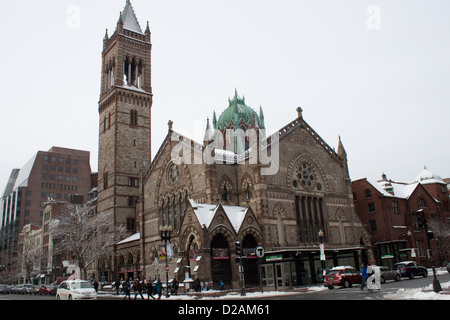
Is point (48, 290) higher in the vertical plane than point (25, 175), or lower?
lower

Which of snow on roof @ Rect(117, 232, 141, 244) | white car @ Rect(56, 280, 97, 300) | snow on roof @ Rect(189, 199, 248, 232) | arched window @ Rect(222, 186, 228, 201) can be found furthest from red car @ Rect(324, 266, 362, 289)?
snow on roof @ Rect(117, 232, 141, 244)

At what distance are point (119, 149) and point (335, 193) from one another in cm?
3208

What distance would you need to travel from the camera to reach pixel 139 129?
64562 millimetres

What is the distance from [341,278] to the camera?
31.4 m

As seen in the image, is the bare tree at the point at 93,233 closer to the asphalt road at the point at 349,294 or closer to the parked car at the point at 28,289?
the parked car at the point at 28,289

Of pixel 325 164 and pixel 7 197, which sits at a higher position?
pixel 7 197

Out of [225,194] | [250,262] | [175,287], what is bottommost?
[175,287]

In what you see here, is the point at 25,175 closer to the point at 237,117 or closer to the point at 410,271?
the point at 237,117

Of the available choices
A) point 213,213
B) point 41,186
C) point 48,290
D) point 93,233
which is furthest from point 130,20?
point 41,186

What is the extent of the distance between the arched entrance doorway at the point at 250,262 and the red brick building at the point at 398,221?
67.4 ft

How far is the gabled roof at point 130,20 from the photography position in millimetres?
70250

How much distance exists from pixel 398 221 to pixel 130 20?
53.9 meters

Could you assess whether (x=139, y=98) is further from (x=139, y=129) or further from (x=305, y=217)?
(x=305, y=217)
